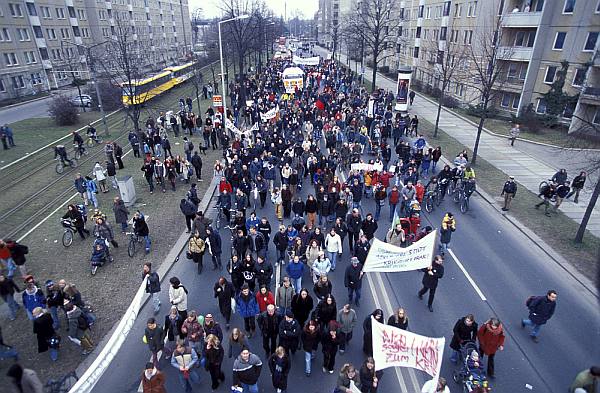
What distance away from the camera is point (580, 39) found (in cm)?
2947

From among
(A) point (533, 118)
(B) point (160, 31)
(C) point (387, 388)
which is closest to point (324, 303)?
(C) point (387, 388)

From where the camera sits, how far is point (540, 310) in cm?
919

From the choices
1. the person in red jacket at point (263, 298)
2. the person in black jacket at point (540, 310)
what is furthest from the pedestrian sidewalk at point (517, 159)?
the person in red jacket at point (263, 298)

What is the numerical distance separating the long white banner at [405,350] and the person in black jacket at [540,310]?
141 inches

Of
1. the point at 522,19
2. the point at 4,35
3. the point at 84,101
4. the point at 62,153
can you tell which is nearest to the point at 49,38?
the point at 4,35

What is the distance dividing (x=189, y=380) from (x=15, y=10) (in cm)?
5746

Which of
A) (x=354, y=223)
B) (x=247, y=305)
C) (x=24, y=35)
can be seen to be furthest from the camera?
(x=24, y=35)

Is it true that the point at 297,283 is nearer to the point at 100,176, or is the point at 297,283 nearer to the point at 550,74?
the point at 100,176

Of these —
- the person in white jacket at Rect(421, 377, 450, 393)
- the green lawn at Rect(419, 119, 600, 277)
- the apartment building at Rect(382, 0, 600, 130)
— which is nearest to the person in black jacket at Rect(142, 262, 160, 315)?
the person in white jacket at Rect(421, 377, 450, 393)

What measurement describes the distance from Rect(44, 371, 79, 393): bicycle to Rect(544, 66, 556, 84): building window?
37613 mm

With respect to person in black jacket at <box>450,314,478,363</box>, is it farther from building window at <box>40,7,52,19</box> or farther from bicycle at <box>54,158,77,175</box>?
building window at <box>40,7,52,19</box>

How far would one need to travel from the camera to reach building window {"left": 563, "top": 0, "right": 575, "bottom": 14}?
29969 millimetres

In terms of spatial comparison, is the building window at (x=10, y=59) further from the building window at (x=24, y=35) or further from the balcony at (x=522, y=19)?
the balcony at (x=522, y=19)

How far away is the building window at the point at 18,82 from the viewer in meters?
47.5
